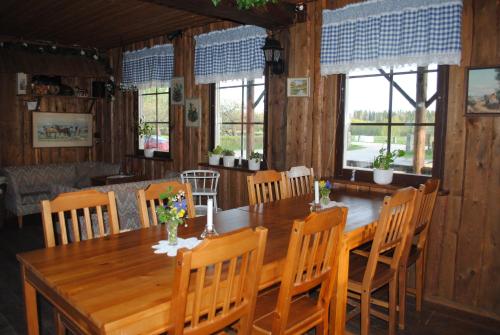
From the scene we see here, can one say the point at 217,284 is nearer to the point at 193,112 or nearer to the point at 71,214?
the point at 71,214

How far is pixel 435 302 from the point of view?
11.1 ft

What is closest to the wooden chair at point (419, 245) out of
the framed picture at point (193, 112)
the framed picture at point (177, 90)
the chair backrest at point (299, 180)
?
the chair backrest at point (299, 180)

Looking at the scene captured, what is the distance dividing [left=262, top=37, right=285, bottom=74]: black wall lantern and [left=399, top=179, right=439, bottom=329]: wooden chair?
77.2 inches

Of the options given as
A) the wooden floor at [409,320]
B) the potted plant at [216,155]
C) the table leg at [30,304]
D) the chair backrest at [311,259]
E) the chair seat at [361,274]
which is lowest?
the wooden floor at [409,320]

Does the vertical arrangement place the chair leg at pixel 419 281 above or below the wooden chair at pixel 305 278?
below

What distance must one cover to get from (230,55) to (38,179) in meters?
3.40

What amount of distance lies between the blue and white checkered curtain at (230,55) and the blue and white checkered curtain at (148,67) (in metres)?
0.62

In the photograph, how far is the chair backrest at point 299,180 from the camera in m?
3.64

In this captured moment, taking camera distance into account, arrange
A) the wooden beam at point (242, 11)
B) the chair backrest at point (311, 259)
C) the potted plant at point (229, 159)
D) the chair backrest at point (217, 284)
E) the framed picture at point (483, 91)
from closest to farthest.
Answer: the chair backrest at point (217, 284), the chair backrest at point (311, 259), the framed picture at point (483, 91), the wooden beam at point (242, 11), the potted plant at point (229, 159)

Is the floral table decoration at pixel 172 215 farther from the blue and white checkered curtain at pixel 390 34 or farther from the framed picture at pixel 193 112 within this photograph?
the framed picture at pixel 193 112

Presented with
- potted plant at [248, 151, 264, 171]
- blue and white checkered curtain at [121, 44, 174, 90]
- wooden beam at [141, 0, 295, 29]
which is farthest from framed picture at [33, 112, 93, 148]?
wooden beam at [141, 0, 295, 29]

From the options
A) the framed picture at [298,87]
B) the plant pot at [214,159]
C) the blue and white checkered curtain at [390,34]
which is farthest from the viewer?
the plant pot at [214,159]

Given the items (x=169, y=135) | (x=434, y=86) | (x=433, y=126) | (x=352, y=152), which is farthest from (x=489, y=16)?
(x=169, y=135)

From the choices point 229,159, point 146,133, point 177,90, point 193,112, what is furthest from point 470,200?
point 146,133
